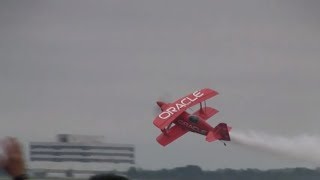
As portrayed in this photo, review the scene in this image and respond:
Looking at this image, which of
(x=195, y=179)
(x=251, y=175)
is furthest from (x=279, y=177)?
(x=195, y=179)

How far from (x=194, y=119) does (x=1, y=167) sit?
5646 centimetres

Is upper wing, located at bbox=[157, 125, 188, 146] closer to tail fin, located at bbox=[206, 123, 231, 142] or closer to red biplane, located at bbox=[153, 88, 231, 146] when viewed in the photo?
red biplane, located at bbox=[153, 88, 231, 146]

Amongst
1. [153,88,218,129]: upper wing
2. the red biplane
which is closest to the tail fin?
the red biplane

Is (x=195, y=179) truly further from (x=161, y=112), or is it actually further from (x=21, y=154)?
(x=21, y=154)

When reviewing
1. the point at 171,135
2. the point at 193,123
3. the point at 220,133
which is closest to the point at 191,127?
the point at 193,123

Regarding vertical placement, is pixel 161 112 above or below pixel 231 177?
above

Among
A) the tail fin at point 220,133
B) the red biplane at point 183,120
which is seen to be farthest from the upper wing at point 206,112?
the tail fin at point 220,133

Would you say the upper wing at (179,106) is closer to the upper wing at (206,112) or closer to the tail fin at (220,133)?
the upper wing at (206,112)

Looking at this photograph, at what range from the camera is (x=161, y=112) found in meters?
73.3

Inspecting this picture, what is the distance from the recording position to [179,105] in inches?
2906

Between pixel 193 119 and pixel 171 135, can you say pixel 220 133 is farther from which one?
pixel 171 135

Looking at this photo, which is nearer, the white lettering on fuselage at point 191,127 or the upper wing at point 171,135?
the white lettering on fuselage at point 191,127

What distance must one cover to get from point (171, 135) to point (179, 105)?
121 inches

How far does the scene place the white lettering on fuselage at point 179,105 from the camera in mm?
71325
